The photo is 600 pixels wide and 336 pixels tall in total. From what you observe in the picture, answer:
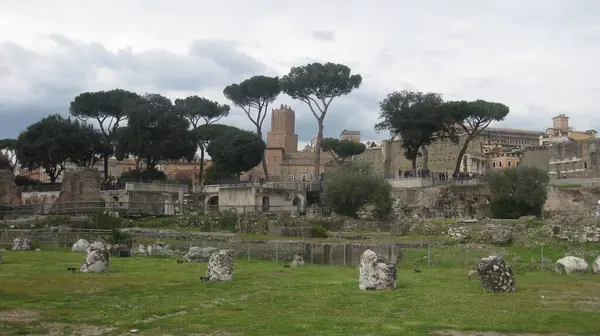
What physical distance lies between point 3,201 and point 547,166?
58874 millimetres

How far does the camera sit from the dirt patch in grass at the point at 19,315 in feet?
32.2

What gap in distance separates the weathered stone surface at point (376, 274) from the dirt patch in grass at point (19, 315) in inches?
276

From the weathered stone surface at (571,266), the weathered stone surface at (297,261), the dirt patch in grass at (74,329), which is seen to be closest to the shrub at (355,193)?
the weathered stone surface at (297,261)

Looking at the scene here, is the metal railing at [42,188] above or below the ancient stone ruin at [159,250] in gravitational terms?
above

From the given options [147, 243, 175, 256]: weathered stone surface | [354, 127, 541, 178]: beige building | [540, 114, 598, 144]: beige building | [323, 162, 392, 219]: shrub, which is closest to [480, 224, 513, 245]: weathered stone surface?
[323, 162, 392, 219]: shrub

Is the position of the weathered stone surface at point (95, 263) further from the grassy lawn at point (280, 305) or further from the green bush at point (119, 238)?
the green bush at point (119, 238)

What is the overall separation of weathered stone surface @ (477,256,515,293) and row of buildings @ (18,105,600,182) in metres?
52.7

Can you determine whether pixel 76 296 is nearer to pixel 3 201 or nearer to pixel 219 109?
pixel 3 201

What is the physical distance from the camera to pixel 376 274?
46.7 ft

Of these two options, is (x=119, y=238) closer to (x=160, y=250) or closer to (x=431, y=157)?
(x=160, y=250)

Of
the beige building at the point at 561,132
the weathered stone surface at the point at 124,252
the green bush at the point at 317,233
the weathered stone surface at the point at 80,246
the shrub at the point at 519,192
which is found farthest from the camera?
the beige building at the point at 561,132

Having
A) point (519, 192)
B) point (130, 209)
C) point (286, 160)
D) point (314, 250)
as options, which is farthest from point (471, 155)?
point (314, 250)

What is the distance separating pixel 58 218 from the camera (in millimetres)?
40688

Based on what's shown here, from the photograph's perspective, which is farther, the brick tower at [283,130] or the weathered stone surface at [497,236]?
the brick tower at [283,130]
